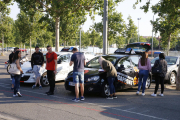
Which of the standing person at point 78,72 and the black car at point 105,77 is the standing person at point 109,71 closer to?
the black car at point 105,77

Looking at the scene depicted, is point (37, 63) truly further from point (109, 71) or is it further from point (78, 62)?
point (109, 71)

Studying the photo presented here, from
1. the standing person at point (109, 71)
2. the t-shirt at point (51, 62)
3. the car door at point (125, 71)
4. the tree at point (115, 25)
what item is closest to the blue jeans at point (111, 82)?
the standing person at point (109, 71)

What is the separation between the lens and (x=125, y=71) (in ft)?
28.0

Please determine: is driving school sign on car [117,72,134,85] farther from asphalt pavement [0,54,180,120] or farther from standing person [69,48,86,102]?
standing person [69,48,86,102]

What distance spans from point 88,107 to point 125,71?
107 inches

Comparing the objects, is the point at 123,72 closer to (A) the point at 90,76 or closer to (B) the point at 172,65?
(A) the point at 90,76

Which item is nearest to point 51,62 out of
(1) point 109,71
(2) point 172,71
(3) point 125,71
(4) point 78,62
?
(4) point 78,62

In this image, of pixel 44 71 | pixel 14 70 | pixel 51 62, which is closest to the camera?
pixel 14 70

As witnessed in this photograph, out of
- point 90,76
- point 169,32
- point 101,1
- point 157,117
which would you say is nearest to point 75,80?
point 90,76

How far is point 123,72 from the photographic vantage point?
27.6ft

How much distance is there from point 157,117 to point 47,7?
1614 cm

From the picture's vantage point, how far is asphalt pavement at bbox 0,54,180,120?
5531 millimetres

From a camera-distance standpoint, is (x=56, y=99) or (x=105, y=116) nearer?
(x=105, y=116)

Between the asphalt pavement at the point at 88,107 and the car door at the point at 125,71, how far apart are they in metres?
0.64
